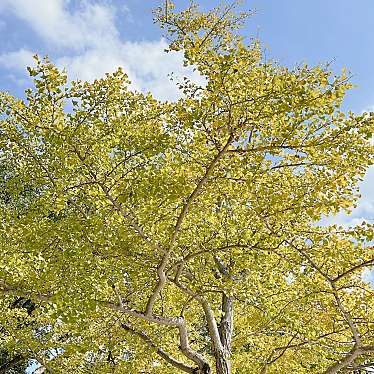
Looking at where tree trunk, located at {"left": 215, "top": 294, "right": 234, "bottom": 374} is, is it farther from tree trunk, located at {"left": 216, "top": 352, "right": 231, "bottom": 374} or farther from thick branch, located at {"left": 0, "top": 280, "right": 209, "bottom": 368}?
thick branch, located at {"left": 0, "top": 280, "right": 209, "bottom": 368}

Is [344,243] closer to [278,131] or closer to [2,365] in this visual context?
[278,131]

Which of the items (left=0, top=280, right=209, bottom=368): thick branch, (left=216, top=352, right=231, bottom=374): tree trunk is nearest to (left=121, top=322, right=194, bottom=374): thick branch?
(left=0, top=280, right=209, bottom=368): thick branch

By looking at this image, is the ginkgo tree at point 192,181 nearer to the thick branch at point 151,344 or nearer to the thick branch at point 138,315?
the thick branch at point 138,315

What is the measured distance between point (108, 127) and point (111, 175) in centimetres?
60

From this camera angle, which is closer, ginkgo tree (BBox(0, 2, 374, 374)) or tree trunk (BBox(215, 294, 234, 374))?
ginkgo tree (BBox(0, 2, 374, 374))

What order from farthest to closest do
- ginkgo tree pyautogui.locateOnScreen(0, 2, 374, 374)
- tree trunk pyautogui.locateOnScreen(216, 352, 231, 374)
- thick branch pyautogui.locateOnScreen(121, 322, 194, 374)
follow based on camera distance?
tree trunk pyautogui.locateOnScreen(216, 352, 231, 374), thick branch pyautogui.locateOnScreen(121, 322, 194, 374), ginkgo tree pyautogui.locateOnScreen(0, 2, 374, 374)

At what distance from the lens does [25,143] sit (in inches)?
251

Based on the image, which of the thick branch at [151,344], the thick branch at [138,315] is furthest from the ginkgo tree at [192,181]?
the thick branch at [151,344]

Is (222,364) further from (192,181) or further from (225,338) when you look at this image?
(192,181)

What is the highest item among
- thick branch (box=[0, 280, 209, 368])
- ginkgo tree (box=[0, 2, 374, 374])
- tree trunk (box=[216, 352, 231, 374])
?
ginkgo tree (box=[0, 2, 374, 374])

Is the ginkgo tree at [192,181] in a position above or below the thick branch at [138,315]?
above

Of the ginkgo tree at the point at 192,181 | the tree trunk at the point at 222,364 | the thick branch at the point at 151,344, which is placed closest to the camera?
the ginkgo tree at the point at 192,181

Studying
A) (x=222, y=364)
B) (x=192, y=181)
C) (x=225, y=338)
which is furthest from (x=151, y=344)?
(x=192, y=181)

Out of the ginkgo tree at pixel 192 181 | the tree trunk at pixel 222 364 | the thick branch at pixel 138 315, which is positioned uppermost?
the ginkgo tree at pixel 192 181
